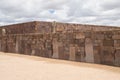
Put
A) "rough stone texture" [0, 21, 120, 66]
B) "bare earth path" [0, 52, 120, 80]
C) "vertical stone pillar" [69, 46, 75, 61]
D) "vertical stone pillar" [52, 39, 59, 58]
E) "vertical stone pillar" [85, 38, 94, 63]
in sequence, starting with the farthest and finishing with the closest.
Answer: "vertical stone pillar" [52, 39, 59, 58], "vertical stone pillar" [69, 46, 75, 61], "vertical stone pillar" [85, 38, 94, 63], "rough stone texture" [0, 21, 120, 66], "bare earth path" [0, 52, 120, 80]

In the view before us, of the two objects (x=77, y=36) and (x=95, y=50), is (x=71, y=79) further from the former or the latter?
(x=77, y=36)

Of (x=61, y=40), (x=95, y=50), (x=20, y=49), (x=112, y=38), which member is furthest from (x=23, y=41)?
(x=112, y=38)

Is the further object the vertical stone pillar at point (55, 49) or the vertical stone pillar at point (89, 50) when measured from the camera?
the vertical stone pillar at point (55, 49)

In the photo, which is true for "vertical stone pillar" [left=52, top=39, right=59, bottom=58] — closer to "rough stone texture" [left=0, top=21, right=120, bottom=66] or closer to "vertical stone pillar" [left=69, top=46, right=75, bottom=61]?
"rough stone texture" [left=0, top=21, right=120, bottom=66]

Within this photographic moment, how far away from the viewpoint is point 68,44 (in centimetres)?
1242

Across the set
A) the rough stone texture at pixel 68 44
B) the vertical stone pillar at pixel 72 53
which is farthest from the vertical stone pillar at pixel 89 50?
the vertical stone pillar at pixel 72 53

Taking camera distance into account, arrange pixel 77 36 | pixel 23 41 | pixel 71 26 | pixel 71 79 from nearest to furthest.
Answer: pixel 71 79
pixel 77 36
pixel 23 41
pixel 71 26

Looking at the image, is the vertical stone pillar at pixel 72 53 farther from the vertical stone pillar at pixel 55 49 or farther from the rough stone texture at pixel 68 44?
the vertical stone pillar at pixel 55 49

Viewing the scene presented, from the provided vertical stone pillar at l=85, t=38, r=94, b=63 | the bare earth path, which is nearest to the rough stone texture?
vertical stone pillar at l=85, t=38, r=94, b=63

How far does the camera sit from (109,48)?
995 centimetres

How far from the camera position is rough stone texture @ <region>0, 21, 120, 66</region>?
9914mm

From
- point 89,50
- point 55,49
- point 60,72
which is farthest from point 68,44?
point 60,72

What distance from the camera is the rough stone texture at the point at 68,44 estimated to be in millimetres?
9914

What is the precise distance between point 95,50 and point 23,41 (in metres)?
Result: 7.82
